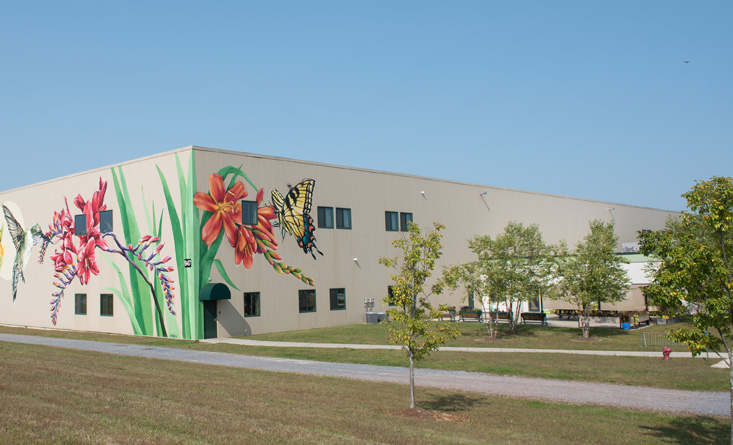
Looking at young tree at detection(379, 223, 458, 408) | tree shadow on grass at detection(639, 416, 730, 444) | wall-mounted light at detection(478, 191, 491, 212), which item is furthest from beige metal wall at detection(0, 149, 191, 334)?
wall-mounted light at detection(478, 191, 491, 212)

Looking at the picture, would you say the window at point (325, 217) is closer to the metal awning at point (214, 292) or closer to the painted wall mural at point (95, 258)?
the metal awning at point (214, 292)

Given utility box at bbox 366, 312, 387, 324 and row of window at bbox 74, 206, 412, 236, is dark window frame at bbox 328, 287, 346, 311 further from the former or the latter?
row of window at bbox 74, 206, 412, 236

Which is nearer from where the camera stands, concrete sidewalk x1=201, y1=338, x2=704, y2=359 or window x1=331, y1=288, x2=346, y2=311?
concrete sidewalk x1=201, y1=338, x2=704, y2=359

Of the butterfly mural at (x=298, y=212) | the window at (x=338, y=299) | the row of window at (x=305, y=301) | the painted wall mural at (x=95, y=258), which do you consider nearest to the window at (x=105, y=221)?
the painted wall mural at (x=95, y=258)

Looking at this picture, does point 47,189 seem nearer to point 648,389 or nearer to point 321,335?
point 321,335

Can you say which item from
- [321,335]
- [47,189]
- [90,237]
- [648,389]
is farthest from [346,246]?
[648,389]

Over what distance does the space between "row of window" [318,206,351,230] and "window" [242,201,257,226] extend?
16.6 ft

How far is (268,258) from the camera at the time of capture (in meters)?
35.2

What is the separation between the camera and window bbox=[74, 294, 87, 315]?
38.5 meters

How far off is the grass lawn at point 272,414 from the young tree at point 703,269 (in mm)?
2727

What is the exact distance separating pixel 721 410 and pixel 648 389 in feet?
9.53

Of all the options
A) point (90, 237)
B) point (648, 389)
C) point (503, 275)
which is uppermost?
point (90, 237)

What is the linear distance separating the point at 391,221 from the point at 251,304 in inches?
524

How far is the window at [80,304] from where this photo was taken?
38.5m
